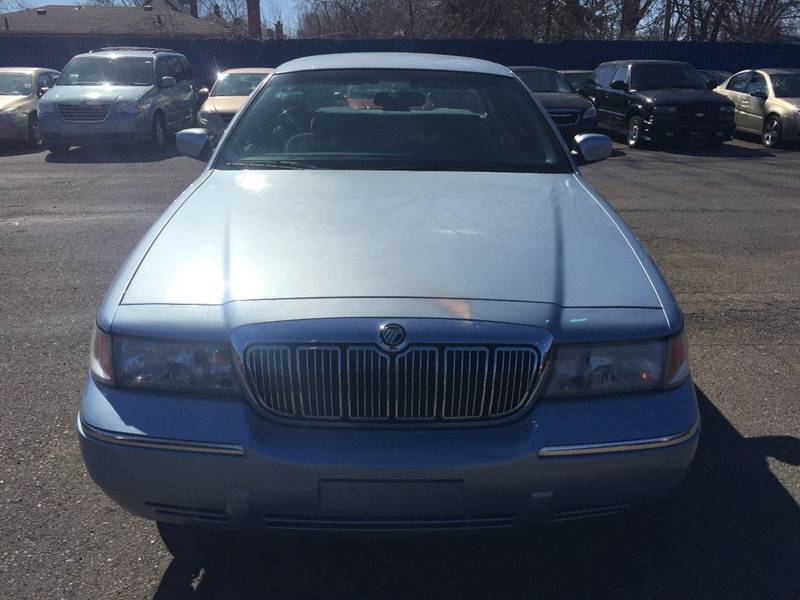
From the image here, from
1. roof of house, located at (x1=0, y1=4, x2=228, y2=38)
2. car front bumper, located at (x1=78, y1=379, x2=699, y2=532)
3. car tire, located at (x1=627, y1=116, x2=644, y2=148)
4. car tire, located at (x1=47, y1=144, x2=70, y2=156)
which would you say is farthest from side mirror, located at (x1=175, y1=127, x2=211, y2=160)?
roof of house, located at (x1=0, y1=4, x2=228, y2=38)

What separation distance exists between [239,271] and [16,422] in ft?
5.80

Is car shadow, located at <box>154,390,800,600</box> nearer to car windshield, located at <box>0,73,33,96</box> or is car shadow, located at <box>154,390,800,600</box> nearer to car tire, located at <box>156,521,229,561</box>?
car tire, located at <box>156,521,229,561</box>

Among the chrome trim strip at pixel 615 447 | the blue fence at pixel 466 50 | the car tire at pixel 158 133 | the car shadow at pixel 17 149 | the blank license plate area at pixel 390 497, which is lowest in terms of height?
the car shadow at pixel 17 149

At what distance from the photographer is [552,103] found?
15.1 meters

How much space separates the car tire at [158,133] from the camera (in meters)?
14.2

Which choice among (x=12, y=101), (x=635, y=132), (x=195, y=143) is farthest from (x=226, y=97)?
(x=195, y=143)

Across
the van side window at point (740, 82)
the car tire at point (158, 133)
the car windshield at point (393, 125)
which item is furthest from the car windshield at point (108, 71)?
the van side window at point (740, 82)

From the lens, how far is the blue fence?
25.2 m

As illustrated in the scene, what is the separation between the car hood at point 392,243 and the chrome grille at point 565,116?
11685 mm

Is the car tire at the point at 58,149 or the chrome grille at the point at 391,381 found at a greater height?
the chrome grille at the point at 391,381

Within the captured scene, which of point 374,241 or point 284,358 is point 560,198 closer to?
point 374,241

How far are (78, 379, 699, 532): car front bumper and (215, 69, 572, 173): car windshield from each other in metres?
1.78

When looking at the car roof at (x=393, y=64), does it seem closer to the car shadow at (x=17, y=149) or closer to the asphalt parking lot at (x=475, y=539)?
the asphalt parking lot at (x=475, y=539)

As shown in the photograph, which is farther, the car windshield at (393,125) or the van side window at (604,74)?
the van side window at (604,74)
